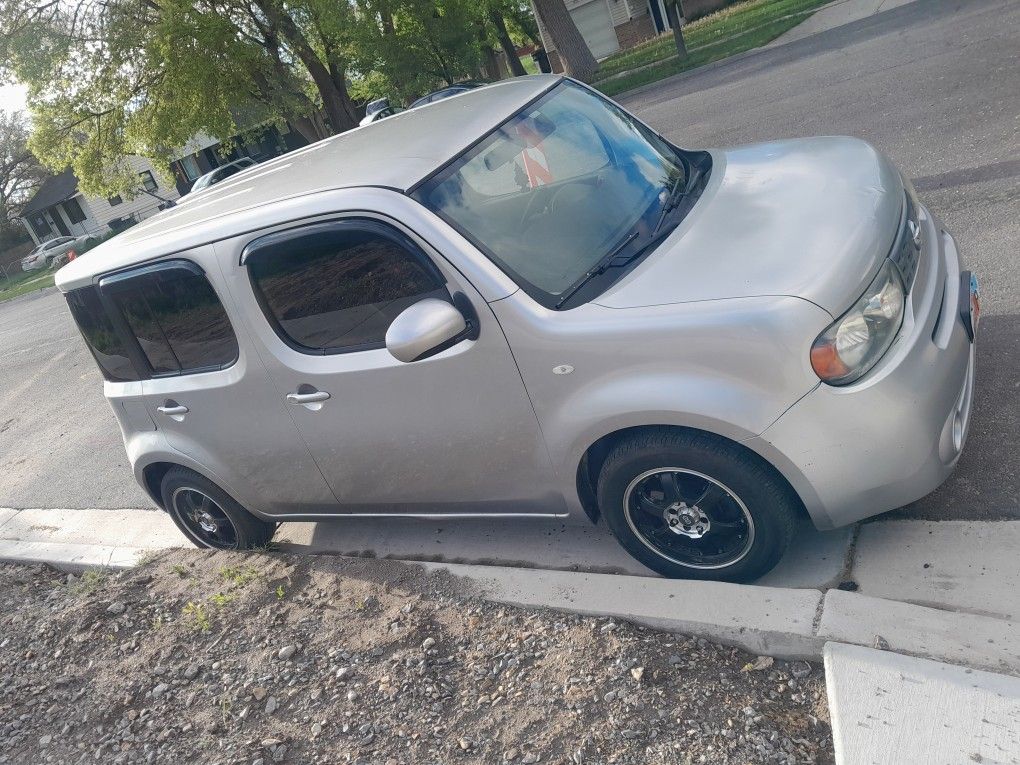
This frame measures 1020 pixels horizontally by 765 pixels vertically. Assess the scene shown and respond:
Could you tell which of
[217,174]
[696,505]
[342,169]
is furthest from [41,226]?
[696,505]

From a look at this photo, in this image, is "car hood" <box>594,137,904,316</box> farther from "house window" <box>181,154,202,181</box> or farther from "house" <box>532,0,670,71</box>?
"house window" <box>181,154,202,181</box>

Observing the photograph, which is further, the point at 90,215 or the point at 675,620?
the point at 90,215

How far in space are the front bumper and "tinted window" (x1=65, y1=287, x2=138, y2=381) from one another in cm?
358

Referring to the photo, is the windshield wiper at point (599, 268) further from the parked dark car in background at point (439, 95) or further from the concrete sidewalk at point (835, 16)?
the concrete sidewalk at point (835, 16)

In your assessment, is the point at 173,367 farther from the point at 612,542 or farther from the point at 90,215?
the point at 90,215

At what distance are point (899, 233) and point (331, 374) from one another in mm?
2454

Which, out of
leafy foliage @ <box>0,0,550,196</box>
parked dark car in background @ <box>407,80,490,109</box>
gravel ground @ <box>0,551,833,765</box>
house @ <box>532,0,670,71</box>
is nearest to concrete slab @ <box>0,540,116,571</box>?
gravel ground @ <box>0,551,833,765</box>

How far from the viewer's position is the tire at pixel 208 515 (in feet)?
16.0

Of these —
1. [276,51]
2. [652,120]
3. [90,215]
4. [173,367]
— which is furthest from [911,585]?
[90,215]

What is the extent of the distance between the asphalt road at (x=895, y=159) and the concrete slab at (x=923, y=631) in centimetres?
72

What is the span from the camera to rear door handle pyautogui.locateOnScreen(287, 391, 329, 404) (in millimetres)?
3857

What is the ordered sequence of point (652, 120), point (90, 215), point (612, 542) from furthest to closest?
point (90, 215)
point (652, 120)
point (612, 542)

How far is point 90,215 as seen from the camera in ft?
183

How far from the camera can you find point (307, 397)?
3.90 m
